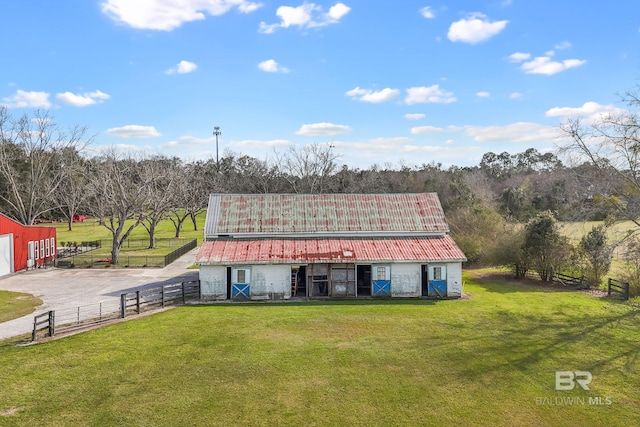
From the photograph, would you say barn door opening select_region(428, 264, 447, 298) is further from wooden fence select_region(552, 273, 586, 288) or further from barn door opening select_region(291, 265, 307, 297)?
wooden fence select_region(552, 273, 586, 288)

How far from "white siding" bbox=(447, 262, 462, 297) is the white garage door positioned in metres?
31.1

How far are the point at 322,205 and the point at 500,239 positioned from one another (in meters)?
14.3

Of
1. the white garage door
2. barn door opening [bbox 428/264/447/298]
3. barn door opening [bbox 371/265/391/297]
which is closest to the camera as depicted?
barn door opening [bbox 371/265/391/297]

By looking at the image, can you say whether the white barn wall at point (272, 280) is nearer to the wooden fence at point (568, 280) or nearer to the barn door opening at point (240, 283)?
the barn door opening at point (240, 283)

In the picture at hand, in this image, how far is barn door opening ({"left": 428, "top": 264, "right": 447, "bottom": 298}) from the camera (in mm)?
25531

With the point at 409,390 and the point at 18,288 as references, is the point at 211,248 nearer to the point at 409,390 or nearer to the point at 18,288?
A: the point at 18,288

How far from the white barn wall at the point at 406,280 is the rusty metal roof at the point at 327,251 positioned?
0.56 meters

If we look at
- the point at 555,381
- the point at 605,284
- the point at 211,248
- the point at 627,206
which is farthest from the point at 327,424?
the point at 605,284

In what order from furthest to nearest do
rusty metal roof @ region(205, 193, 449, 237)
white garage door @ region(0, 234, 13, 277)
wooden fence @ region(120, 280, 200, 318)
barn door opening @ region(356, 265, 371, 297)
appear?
white garage door @ region(0, 234, 13, 277), rusty metal roof @ region(205, 193, 449, 237), barn door opening @ region(356, 265, 371, 297), wooden fence @ region(120, 280, 200, 318)

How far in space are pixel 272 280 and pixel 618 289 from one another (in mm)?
21691

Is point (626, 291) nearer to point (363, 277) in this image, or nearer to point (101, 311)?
point (363, 277)

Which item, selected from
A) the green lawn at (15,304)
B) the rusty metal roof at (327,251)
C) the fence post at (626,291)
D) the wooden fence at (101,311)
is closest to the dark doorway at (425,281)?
the rusty metal roof at (327,251)

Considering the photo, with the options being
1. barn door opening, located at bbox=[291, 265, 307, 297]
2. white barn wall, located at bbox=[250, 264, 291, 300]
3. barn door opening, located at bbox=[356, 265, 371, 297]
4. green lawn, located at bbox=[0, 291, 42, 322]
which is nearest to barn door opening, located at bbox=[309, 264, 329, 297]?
barn door opening, located at bbox=[291, 265, 307, 297]

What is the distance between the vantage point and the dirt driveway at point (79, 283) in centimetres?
2286
